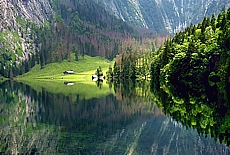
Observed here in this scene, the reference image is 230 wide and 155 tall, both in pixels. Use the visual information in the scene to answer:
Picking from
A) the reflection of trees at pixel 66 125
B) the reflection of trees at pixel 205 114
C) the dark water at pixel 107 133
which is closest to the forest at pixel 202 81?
the reflection of trees at pixel 205 114

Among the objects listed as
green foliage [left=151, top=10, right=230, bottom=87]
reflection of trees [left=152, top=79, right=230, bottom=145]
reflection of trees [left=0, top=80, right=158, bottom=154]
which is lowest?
reflection of trees [left=0, top=80, right=158, bottom=154]

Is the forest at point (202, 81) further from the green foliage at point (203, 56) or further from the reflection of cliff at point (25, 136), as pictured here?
the reflection of cliff at point (25, 136)

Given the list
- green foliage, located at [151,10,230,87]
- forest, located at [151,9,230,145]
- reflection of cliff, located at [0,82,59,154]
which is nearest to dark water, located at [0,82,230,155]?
reflection of cliff, located at [0,82,59,154]

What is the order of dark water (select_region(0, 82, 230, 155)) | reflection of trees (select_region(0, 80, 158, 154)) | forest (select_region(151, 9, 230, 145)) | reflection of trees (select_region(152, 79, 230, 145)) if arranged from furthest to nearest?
forest (select_region(151, 9, 230, 145)) < reflection of trees (select_region(0, 80, 158, 154)) < reflection of trees (select_region(152, 79, 230, 145)) < dark water (select_region(0, 82, 230, 155))

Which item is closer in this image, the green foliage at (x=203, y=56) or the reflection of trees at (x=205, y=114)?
the reflection of trees at (x=205, y=114)

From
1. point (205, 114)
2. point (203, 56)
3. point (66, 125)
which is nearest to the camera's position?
point (205, 114)

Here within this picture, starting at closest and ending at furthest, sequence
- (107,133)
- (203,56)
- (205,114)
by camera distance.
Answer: (205,114) → (107,133) → (203,56)

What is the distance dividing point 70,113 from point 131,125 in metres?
17.8

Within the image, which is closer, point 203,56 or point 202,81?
point 203,56

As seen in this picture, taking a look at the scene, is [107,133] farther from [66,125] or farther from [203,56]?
[203,56]

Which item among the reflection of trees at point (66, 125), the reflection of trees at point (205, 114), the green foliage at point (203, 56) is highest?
the green foliage at point (203, 56)

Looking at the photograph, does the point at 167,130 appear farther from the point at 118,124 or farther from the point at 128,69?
the point at 128,69

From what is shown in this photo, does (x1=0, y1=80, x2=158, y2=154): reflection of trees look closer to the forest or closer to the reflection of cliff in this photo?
the reflection of cliff

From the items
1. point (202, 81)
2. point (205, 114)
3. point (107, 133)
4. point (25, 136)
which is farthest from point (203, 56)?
point (25, 136)
